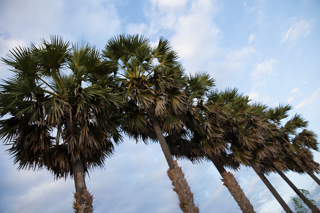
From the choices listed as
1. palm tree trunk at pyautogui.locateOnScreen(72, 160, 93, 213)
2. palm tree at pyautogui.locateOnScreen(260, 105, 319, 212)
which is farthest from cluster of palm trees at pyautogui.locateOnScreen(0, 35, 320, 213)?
palm tree at pyautogui.locateOnScreen(260, 105, 319, 212)

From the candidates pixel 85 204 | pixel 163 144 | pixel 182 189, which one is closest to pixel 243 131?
pixel 163 144

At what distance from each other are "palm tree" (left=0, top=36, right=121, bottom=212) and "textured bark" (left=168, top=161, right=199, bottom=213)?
2389mm

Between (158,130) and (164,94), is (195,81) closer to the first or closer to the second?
(164,94)

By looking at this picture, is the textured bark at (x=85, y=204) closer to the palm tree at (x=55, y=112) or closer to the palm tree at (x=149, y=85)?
the palm tree at (x=55, y=112)

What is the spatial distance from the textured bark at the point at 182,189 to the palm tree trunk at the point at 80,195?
97.8 inches

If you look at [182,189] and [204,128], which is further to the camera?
[204,128]

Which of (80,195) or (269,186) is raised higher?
(80,195)

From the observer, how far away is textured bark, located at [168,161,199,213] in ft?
17.7

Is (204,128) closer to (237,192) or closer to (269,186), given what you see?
(237,192)

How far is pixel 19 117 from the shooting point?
5105mm

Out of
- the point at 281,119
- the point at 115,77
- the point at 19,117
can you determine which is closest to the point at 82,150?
the point at 19,117

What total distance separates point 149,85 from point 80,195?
4.67m

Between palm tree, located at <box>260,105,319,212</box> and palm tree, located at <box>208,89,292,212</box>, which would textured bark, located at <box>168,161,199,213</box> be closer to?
palm tree, located at <box>208,89,292,212</box>

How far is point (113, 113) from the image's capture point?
22.8 feet
